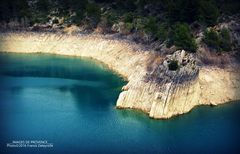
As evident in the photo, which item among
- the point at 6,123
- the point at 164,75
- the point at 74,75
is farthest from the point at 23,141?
the point at 74,75

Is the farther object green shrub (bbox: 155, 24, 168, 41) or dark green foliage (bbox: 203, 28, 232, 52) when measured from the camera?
green shrub (bbox: 155, 24, 168, 41)

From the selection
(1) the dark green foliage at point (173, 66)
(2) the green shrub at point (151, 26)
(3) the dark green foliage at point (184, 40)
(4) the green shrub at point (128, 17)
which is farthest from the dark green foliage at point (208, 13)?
(4) the green shrub at point (128, 17)

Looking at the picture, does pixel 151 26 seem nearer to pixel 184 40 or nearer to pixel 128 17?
pixel 128 17

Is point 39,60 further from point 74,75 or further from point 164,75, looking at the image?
point 164,75

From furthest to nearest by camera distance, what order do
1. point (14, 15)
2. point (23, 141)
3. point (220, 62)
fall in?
1. point (14, 15)
2. point (220, 62)
3. point (23, 141)

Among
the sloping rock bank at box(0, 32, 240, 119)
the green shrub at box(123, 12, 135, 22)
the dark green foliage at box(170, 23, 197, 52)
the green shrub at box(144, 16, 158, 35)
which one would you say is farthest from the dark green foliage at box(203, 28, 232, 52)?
the green shrub at box(123, 12, 135, 22)

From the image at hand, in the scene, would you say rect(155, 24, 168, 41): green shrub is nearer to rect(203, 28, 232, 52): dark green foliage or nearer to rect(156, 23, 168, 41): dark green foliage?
rect(156, 23, 168, 41): dark green foliage
